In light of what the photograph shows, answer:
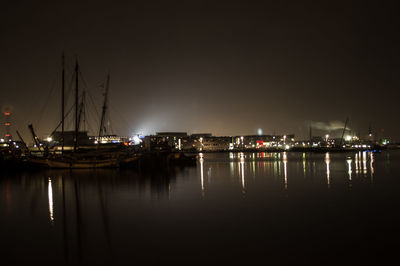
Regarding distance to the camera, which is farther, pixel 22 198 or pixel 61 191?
pixel 61 191

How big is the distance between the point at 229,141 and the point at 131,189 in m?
147

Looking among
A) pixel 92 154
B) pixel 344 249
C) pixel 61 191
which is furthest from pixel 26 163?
pixel 344 249

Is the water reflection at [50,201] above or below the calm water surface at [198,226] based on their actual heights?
above

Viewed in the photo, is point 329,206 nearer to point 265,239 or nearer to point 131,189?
point 265,239

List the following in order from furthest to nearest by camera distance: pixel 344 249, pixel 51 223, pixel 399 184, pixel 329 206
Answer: pixel 399 184 → pixel 329 206 → pixel 51 223 → pixel 344 249

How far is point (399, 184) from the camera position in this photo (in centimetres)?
2217

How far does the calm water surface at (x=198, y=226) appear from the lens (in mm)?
8523

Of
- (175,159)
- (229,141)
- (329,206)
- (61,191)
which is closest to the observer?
(329,206)

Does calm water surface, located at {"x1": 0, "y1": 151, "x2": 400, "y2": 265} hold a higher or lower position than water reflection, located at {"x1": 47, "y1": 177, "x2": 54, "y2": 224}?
lower

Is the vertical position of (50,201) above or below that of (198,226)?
above

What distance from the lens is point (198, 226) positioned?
11.6 metres

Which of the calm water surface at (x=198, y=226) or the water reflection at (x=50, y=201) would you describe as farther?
the water reflection at (x=50, y=201)

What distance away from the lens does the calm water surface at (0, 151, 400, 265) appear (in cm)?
852

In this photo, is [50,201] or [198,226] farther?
[50,201]
